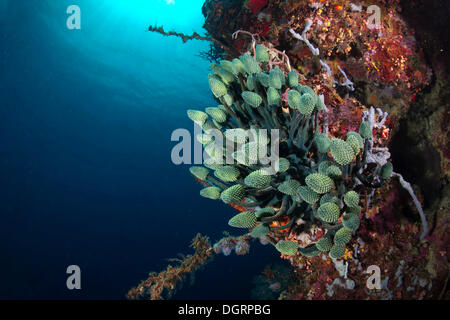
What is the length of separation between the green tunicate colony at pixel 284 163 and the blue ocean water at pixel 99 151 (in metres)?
20.4

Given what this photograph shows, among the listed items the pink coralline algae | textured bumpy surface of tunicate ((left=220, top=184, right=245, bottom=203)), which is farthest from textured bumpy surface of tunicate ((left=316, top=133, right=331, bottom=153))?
the pink coralline algae

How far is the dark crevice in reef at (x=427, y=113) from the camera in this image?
9.29 ft

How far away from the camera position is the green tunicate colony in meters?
1.76

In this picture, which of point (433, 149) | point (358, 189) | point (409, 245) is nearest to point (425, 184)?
point (433, 149)

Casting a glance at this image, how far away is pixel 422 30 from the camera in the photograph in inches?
134

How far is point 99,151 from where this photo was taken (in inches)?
1571

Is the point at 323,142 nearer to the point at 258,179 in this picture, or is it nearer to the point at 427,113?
the point at 258,179

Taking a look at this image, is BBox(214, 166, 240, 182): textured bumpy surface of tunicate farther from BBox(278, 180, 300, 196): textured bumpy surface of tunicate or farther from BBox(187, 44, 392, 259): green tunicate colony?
BBox(278, 180, 300, 196): textured bumpy surface of tunicate

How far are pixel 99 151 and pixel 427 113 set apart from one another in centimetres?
4370

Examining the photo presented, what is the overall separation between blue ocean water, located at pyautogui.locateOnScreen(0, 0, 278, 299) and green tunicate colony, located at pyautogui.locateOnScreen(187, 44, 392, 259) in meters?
20.4

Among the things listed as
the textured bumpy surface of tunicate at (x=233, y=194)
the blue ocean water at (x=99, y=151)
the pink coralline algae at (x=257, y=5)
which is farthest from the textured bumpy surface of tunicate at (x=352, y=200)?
the blue ocean water at (x=99, y=151)

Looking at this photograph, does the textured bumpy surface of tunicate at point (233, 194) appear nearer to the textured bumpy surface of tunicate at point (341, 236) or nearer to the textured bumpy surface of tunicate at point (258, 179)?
the textured bumpy surface of tunicate at point (258, 179)
